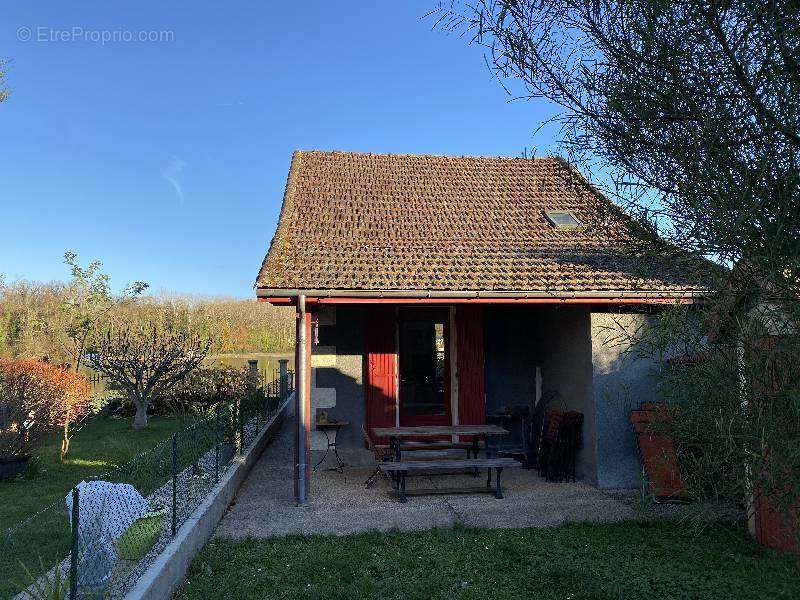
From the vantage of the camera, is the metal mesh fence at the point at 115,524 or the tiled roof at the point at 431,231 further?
the tiled roof at the point at 431,231

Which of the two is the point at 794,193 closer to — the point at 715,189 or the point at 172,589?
the point at 715,189

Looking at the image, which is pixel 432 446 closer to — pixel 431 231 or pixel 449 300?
pixel 449 300

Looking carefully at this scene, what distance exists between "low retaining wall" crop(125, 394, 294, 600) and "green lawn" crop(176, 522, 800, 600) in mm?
145

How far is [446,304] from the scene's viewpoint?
8.69 meters

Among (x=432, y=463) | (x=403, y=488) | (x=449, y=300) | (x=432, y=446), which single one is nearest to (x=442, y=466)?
(x=432, y=463)

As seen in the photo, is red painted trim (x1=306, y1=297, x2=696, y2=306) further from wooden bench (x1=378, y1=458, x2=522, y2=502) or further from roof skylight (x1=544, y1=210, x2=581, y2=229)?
roof skylight (x1=544, y1=210, x2=581, y2=229)

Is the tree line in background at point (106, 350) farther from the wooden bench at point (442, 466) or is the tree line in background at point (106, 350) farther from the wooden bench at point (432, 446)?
the wooden bench at point (442, 466)

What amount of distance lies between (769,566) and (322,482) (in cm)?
534

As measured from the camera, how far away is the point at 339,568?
5016 millimetres

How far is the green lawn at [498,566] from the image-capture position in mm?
4559

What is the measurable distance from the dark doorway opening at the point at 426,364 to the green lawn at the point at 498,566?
12.1 ft

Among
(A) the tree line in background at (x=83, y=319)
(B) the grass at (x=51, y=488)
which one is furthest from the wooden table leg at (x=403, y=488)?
(A) the tree line in background at (x=83, y=319)

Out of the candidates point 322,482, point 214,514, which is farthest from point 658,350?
point 322,482

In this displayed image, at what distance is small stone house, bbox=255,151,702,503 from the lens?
7.42 metres
